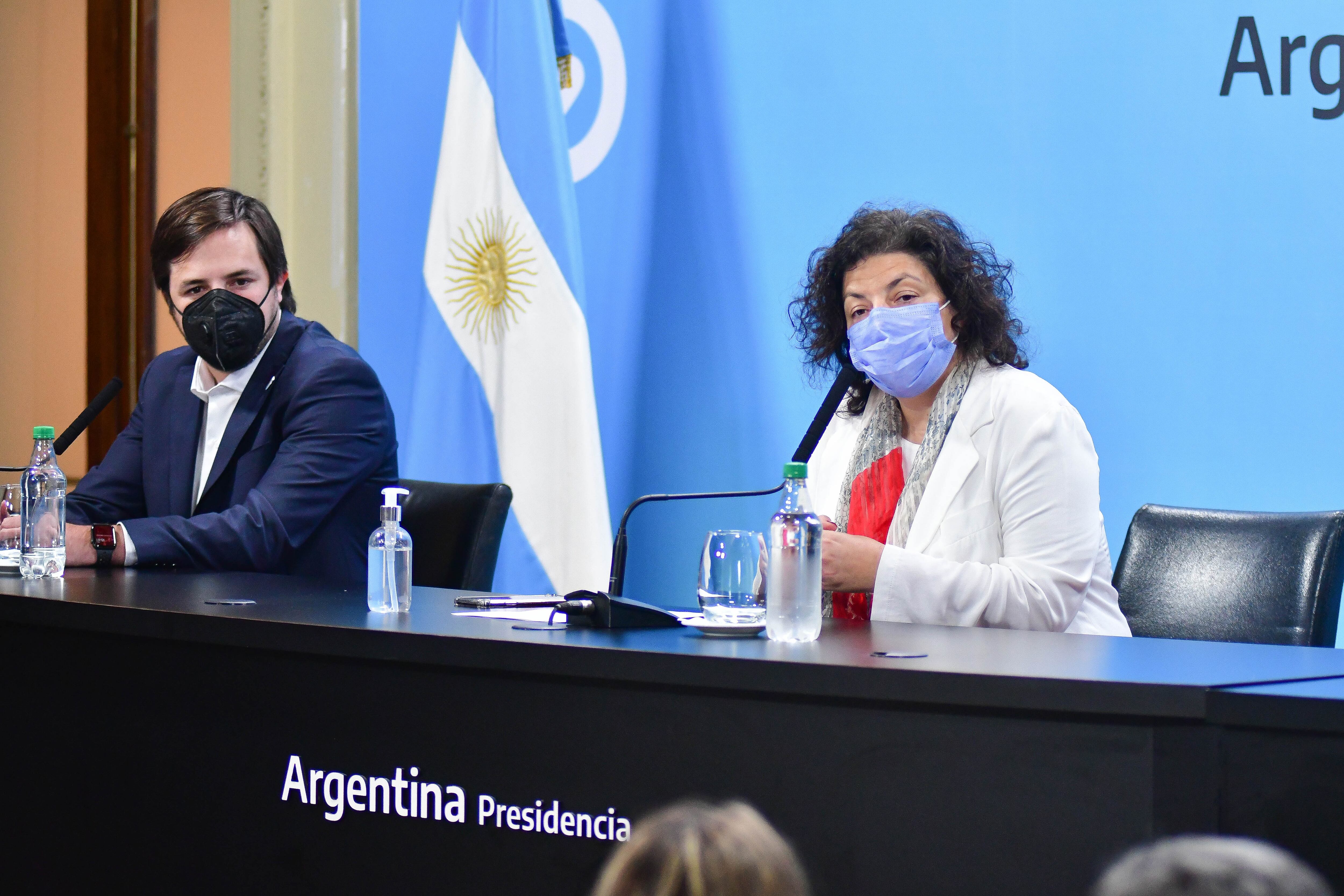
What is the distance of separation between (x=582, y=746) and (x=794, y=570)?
317 millimetres

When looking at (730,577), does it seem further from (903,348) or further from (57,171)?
(57,171)

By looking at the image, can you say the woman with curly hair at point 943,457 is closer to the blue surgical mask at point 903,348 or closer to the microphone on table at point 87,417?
the blue surgical mask at point 903,348

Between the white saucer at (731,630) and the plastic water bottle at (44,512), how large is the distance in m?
1.26

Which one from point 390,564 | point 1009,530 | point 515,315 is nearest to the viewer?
point 390,564

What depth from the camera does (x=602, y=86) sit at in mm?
3477

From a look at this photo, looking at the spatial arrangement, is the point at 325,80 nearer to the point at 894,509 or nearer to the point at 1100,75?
the point at 1100,75

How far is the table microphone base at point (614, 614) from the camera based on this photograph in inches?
60.7

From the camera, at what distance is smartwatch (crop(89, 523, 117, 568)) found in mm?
2322

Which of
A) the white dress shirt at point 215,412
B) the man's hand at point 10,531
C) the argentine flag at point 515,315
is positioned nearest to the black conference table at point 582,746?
the man's hand at point 10,531

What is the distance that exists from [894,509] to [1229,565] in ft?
1.83

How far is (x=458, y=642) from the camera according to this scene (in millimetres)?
1412

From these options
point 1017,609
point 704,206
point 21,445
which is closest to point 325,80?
point 704,206

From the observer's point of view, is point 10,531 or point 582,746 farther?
point 10,531

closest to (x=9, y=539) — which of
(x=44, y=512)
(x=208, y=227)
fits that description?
(x=44, y=512)
